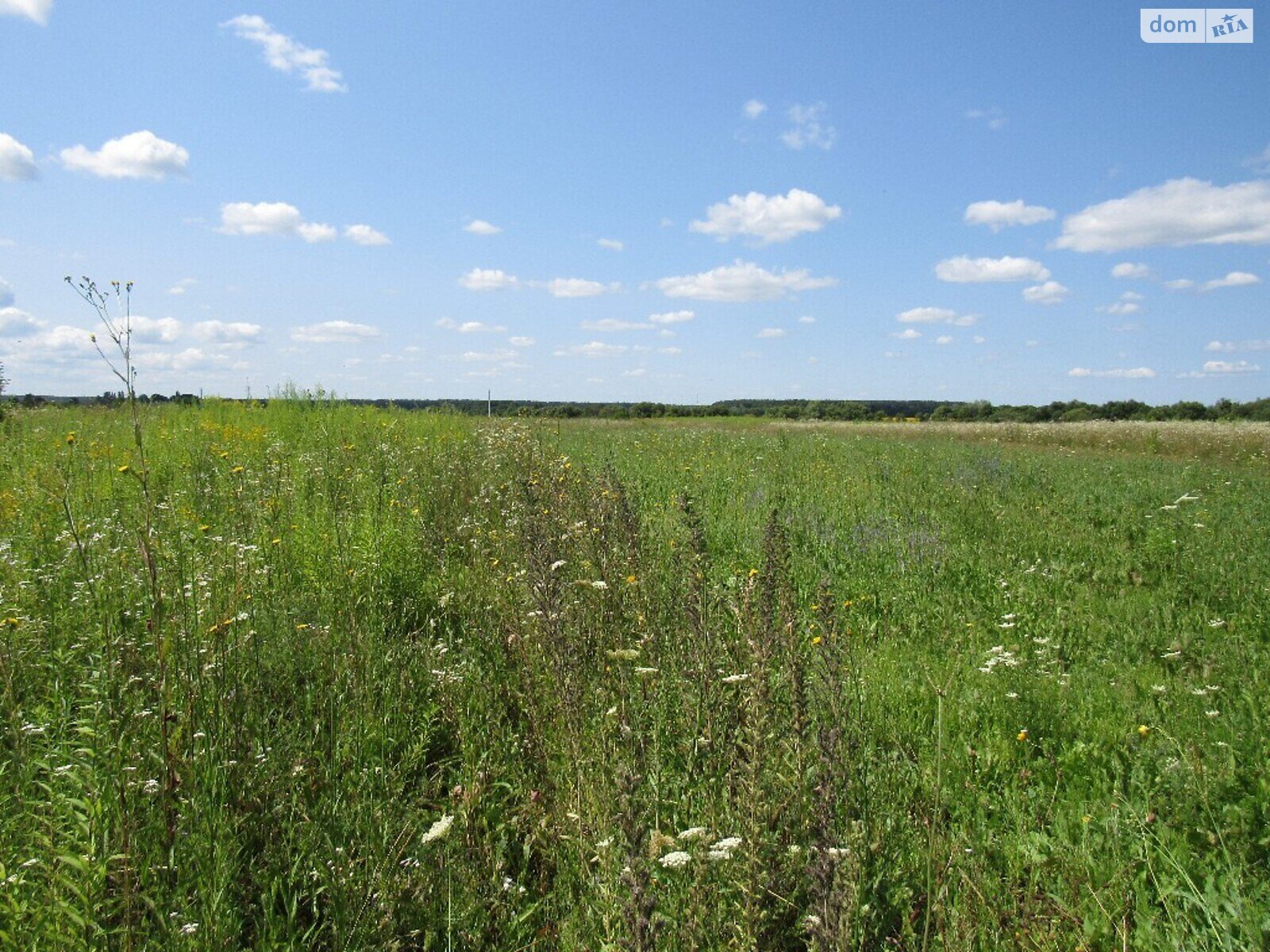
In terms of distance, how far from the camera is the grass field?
181 cm

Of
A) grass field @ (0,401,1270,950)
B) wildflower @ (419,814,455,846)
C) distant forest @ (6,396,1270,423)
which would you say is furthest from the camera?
distant forest @ (6,396,1270,423)

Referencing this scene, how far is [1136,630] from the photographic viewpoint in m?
4.77

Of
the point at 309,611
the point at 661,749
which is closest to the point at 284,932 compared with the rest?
the point at 661,749

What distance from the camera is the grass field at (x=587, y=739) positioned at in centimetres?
181

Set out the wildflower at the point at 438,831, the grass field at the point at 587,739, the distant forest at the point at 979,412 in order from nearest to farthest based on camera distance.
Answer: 1. the grass field at the point at 587,739
2. the wildflower at the point at 438,831
3. the distant forest at the point at 979,412

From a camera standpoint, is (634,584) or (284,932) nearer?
(284,932)

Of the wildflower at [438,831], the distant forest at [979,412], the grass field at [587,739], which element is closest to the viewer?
the grass field at [587,739]

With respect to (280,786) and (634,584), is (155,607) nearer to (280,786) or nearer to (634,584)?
(280,786)

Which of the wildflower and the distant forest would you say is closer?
the wildflower

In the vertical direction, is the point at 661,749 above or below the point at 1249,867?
above

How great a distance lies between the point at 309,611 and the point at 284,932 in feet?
6.21

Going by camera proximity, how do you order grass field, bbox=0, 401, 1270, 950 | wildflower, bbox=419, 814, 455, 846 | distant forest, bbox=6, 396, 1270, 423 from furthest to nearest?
distant forest, bbox=6, 396, 1270, 423 < wildflower, bbox=419, 814, 455, 846 < grass field, bbox=0, 401, 1270, 950

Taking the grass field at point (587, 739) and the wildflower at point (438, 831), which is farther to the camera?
the wildflower at point (438, 831)

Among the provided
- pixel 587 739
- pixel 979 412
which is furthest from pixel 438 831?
pixel 979 412
